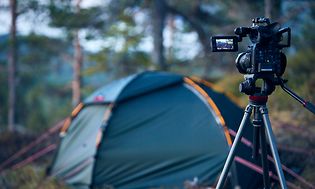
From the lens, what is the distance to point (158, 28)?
1224 cm

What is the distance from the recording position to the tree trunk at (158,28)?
1220cm

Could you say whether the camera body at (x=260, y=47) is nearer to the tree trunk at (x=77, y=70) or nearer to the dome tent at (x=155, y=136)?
the dome tent at (x=155, y=136)

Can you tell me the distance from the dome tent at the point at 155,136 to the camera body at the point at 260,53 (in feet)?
7.82

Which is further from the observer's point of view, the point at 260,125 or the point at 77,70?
the point at 77,70

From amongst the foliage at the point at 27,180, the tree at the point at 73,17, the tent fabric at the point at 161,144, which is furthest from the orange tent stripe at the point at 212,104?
the tree at the point at 73,17

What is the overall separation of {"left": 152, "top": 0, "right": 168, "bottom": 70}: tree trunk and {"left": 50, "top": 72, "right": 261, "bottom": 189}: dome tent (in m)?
5.74

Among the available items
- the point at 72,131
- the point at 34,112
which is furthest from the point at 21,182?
the point at 34,112

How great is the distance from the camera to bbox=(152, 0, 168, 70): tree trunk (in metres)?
12.2

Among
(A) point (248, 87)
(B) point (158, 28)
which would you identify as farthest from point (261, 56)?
(B) point (158, 28)

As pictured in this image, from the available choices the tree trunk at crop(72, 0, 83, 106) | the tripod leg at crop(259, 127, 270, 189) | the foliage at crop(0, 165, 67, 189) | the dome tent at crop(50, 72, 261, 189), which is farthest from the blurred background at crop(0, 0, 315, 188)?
the tripod leg at crop(259, 127, 270, 189)

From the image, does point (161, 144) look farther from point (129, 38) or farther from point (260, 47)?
point (129, 38)

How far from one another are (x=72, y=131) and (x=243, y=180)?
9.65 feet

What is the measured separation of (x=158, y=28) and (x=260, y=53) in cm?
919

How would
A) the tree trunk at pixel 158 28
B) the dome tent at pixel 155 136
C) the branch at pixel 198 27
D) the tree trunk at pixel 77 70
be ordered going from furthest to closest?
the tree trunk at pixel 77 70, the branch at pixel 198 27, the tree trunk at pixel 158 28, the dome tent at pixel 155 136
